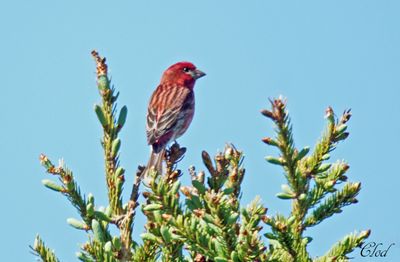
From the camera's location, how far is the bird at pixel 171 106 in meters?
7.32

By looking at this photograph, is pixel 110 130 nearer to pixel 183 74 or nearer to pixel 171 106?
pixel 171 106

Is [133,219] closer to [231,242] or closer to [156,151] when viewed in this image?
[231,242]

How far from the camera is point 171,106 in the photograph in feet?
27.0

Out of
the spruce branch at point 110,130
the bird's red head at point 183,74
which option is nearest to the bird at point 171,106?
the bird's red head at point 183,74

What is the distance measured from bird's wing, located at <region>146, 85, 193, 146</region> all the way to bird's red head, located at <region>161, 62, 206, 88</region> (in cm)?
16

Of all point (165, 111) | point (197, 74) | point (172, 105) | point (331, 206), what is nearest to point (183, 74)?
point (197, 74)

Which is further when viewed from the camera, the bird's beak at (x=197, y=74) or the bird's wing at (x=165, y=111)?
the bird's beak at (x=197, y=74)

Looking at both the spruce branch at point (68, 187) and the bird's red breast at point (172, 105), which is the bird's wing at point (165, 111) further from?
the spruce branch at point (68, 187)

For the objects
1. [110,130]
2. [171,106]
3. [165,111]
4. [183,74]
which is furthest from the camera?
[183,74]

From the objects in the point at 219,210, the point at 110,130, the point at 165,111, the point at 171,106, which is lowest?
the point at 219,210

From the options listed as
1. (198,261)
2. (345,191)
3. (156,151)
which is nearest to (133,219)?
(198,261)

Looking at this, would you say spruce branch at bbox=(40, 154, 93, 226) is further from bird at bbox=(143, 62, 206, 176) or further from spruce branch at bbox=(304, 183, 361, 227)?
bird at bbox=(143, 62, 206, 176)

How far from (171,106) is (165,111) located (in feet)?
0.49

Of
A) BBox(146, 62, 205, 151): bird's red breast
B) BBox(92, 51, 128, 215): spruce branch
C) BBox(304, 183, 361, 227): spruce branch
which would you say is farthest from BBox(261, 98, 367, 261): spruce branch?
BBox(146, 62, 205, 151): bird's red breast
